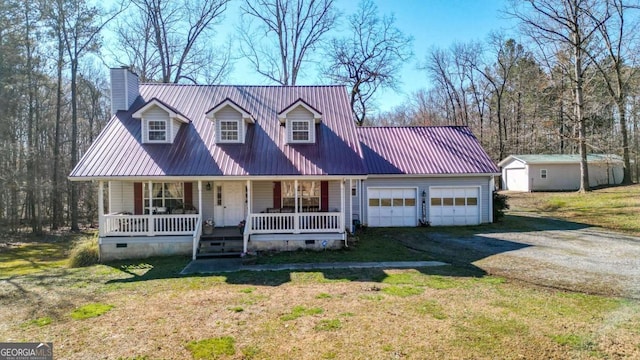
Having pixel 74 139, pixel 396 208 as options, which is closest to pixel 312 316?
pixel 396 208

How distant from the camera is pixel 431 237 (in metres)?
15.1

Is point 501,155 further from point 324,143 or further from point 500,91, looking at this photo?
point 324,143

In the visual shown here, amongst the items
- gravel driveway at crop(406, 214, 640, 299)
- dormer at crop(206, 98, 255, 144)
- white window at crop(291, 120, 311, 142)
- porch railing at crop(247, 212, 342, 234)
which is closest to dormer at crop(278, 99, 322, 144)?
white window at crop(291, 120, 311, 142)

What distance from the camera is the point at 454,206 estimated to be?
1798cm

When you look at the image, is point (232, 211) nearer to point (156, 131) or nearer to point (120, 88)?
point (156, 131)

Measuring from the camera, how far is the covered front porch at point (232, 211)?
40.8 ft

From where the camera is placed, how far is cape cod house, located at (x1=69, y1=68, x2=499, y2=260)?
1255cm

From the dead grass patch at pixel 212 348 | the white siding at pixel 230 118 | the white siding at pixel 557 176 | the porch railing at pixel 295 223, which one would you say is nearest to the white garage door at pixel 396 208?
the porch railing at pixel 295 223

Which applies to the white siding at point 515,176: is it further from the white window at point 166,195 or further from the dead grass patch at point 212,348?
the dead grass patch at point 212,348

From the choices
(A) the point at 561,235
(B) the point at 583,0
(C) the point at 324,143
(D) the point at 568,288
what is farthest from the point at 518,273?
(B) the point at 583,0

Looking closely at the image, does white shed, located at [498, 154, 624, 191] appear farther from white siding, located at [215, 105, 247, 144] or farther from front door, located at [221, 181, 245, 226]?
front door, located at [221, 181, 245, 226]

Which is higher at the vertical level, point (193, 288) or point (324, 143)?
point (324, 143)

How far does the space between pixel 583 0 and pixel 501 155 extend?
17377mm

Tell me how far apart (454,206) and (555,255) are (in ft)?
22.6
